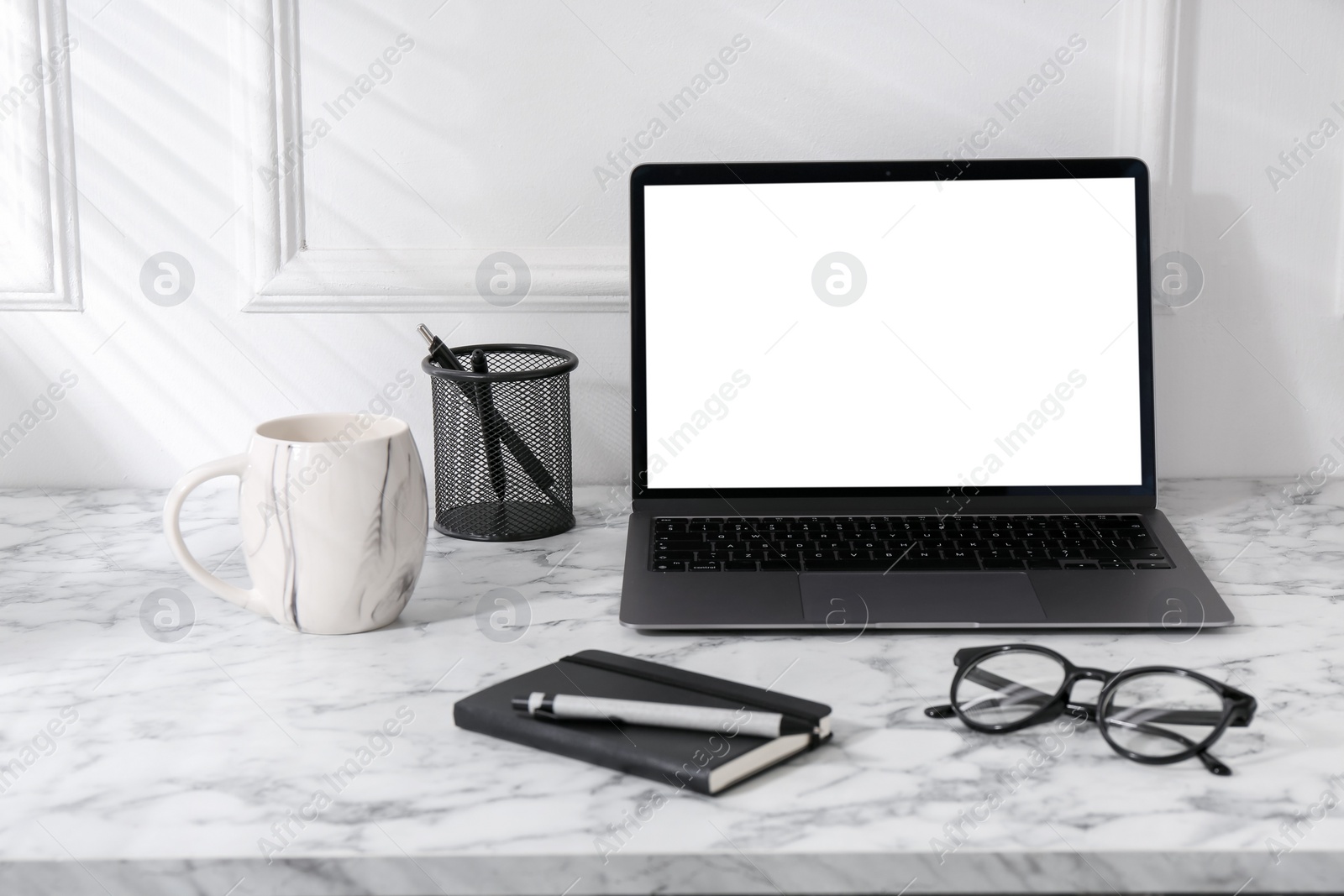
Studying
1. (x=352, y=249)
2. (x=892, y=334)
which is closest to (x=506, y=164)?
(x=352, y=249)

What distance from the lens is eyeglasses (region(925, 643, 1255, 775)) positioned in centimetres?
61

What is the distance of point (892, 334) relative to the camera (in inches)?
39.9

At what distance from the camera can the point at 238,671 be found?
734 mm

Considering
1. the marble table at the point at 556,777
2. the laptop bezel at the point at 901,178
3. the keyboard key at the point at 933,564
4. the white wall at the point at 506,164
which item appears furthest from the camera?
the white wall at the point at 506,164

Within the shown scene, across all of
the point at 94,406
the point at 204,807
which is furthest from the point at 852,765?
the point at 94,406

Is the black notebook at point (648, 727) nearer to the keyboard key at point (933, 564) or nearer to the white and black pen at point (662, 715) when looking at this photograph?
the white and black pen at point (662, 715)

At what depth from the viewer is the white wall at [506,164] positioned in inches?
43.6

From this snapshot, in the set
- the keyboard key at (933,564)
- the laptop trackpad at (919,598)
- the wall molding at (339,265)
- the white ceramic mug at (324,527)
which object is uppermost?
the wall molding at (339,265)

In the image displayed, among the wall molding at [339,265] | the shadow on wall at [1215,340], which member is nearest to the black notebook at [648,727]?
the wall molding at [339,265]

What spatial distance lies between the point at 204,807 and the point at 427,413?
2.17 feet

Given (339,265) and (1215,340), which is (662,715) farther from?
(1215,340)

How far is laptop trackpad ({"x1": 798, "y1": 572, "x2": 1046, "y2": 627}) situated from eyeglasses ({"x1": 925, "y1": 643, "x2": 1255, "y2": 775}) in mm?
109

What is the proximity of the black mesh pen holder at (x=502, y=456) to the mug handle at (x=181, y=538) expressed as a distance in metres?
0.25

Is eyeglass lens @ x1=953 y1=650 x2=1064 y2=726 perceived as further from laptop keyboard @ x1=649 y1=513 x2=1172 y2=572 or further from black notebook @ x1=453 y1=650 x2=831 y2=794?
laptop keyboard @ x1=649 y1=513 x2=1172 y2=572
